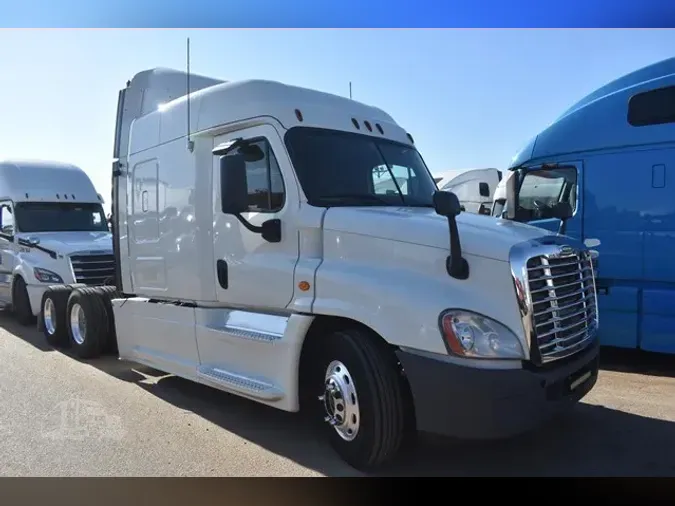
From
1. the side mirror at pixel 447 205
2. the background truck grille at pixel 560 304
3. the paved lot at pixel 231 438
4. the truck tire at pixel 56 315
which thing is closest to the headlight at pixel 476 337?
the background truck grille at pixel 560 304

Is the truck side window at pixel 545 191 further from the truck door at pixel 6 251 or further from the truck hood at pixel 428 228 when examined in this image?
the truck door at pixel 6 251

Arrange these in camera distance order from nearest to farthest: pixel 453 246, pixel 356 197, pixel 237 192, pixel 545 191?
pixel 453 246 → pixel 237 192 → pixel 356 197 → pixel 545 191

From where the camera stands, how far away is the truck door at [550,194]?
755cm

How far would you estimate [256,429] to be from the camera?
5133mm

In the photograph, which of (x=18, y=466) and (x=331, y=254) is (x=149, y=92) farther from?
(x=18, y=466)

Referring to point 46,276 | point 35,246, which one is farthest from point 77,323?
point 35,246

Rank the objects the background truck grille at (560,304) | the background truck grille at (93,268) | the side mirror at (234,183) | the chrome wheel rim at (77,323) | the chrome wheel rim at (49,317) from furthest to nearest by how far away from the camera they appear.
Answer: the background truck grille at (93,268) < the chrome wheel rim at (49,317) < the chrome wheel rim at (77,323) < the side mirror at (234,183) < the background truck grille at (560,304)

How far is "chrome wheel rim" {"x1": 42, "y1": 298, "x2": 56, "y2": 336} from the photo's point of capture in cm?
872

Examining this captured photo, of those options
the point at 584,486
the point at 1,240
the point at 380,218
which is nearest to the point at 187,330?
the point at 380,218

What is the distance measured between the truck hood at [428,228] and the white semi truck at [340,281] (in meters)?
0.01

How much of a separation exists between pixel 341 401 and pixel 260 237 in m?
1.50

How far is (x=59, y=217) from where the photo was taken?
37.4 feet

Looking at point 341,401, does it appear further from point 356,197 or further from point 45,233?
point 45,233

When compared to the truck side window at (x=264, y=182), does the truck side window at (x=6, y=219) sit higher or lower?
lower
